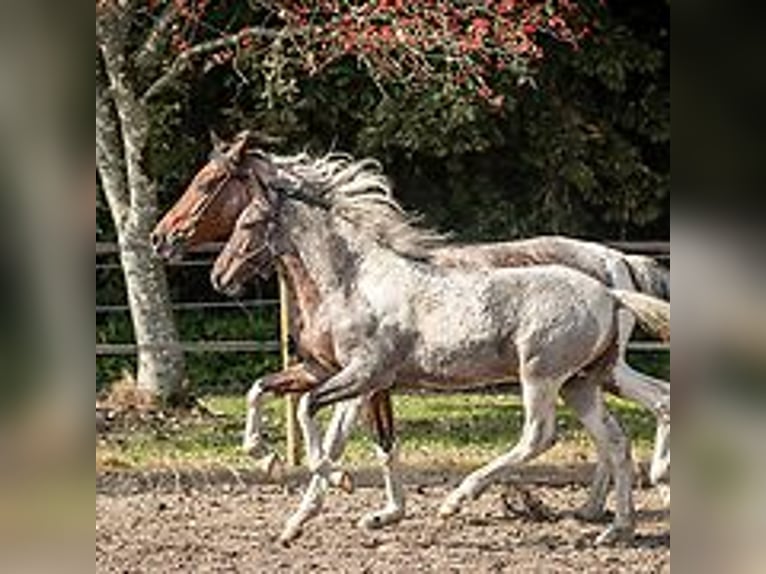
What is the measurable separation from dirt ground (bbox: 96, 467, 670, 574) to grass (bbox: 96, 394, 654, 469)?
1.70ft

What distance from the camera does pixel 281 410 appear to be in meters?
9.74

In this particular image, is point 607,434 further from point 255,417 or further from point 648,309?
point 255,417

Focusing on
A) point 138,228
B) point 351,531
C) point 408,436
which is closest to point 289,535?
point 351,531

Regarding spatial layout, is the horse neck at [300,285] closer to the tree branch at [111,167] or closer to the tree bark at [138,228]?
the tree bark at [138,228]

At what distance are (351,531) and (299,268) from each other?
40.7 inches

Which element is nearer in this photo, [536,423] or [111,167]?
[536,423]

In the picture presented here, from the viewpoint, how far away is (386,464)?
556 cm

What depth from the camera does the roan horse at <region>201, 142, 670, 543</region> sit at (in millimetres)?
5086

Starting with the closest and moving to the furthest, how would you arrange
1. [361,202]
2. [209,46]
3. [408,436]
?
[361,202] → [209,46] → [408,436]

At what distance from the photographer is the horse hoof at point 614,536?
17.3 ft

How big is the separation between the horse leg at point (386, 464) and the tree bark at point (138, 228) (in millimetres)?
3498
